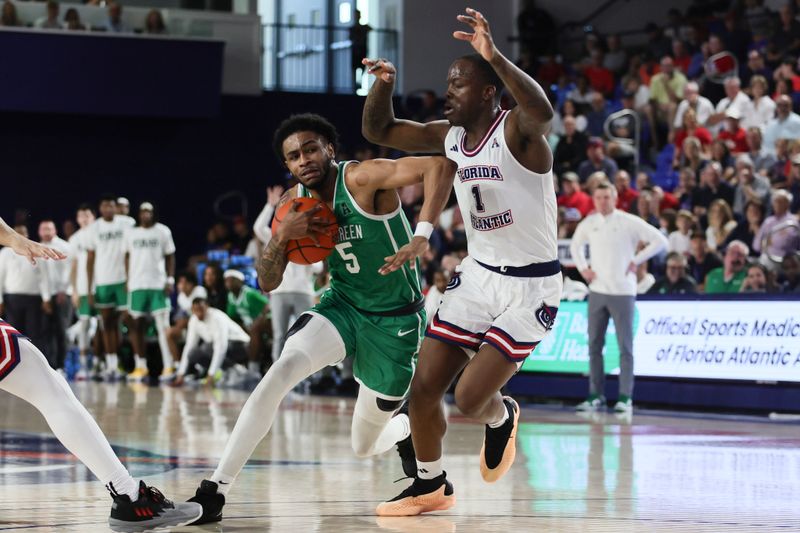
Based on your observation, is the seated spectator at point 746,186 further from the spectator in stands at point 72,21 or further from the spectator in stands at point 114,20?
the spectator in stands at point 72,21

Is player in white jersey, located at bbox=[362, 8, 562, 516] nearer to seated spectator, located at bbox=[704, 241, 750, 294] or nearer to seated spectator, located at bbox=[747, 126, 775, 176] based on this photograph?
seated spectator, located at bbox=[704, 241, 750, 294]

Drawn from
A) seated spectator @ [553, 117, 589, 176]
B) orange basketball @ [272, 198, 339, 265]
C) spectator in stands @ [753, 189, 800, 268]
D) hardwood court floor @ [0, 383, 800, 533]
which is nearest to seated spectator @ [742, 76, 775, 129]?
seated spectator @ [553, 117, 589, 176]

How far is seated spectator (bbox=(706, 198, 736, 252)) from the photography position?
14188mm

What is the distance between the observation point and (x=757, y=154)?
620 inches

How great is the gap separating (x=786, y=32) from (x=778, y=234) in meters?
6.11

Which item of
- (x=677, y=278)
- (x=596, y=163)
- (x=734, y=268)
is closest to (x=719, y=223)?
(x=677, y=278)

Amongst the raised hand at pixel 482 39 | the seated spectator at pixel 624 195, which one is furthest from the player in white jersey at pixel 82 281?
the raised hand at pixel 482 39

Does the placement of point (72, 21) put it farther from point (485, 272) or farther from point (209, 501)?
point (209, 501)

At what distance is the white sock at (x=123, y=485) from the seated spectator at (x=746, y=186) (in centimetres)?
1040

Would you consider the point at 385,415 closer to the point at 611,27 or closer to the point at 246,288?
the point at 246,288

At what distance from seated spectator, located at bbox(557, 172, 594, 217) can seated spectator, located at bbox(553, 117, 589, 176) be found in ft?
6.74

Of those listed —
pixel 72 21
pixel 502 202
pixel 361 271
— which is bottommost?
pixel 361 271

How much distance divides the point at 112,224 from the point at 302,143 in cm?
1243

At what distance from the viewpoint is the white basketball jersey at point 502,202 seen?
6.13 meters
